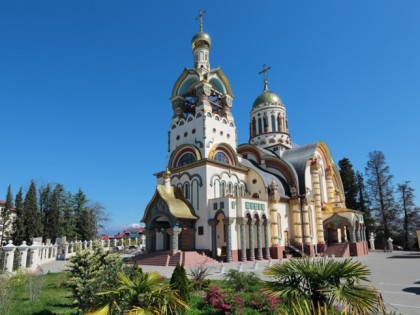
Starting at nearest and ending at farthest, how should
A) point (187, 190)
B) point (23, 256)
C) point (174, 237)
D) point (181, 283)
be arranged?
point (181, 283) → point (23, 256) → point (174, 237) → point (187, 190)

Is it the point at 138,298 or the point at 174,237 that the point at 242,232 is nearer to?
the point at 174,237

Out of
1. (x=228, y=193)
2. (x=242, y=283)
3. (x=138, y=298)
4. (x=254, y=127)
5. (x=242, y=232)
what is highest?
(x=254, y=127)

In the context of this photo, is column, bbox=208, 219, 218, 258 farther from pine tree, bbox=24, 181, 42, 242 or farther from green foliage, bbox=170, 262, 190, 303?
pine tree, bbox=24, 181, 42, 242

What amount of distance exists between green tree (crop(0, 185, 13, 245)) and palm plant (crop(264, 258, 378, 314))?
142 ft

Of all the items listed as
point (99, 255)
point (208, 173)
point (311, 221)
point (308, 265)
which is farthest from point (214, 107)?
point (308, 265)

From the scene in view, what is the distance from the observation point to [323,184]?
3481 cm

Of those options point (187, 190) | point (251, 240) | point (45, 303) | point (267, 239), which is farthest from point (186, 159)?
point (45, 303)

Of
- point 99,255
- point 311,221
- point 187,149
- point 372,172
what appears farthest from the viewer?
point 372,172

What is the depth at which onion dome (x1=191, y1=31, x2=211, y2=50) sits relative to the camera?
106ft

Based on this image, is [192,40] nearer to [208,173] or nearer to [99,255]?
[208,173]

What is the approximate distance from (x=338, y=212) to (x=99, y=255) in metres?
27.4

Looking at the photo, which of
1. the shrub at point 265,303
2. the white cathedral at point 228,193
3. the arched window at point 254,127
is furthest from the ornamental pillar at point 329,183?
the shrub at point 265,303

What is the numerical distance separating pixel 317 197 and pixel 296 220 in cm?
419

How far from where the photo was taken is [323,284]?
541cm
